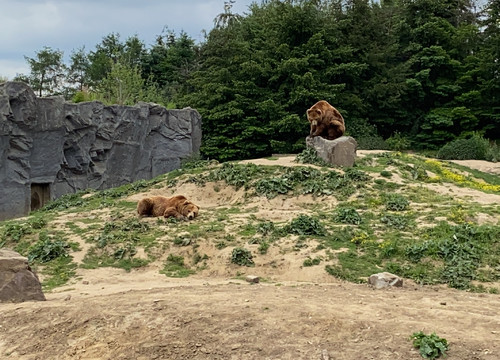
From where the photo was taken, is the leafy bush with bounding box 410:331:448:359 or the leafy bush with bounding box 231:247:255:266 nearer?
the leafy bush with bounding box 410:331:448:359

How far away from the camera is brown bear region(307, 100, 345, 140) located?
15.5 metres

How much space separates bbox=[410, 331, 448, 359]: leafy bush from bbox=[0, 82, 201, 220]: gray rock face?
15.4m

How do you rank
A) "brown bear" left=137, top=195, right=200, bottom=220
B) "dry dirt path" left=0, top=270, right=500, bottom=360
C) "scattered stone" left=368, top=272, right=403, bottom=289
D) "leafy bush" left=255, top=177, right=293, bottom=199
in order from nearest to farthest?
"dry dirt path" left=0, top=270, right=500, bottom=360
"scattered stone" left=368, top=272, right=403, bottom=289
"brown bear" left=137, top=195, right=200, bottom=220
"leafy bush" left=255, top=177, right=293, bottom=199

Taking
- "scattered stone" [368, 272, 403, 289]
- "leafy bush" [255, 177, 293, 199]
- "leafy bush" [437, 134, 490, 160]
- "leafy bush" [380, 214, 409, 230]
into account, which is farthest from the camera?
"leafy bush" [437, 134, 490, 160]

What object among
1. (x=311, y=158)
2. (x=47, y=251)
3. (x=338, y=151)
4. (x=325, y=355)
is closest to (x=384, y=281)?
(x=325, y=355)

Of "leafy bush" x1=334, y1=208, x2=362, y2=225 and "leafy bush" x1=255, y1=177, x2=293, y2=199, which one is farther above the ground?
"leafy bush" x1=255, y1=177, x2=293, y2=199

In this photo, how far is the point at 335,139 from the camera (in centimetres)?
1523

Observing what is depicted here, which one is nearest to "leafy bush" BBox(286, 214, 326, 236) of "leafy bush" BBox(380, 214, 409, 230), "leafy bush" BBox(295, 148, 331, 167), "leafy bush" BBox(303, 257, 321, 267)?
"leafy bush" BBox(303, 257, 321, 267)

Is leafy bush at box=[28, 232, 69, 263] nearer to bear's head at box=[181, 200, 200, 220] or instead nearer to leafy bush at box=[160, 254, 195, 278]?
leafy bush at box=[160, 254, 195, 278]

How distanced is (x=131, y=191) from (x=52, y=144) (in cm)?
527

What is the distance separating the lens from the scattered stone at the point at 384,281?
769 cm

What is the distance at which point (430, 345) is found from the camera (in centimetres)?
469

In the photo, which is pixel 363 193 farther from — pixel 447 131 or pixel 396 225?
pixel 447 131

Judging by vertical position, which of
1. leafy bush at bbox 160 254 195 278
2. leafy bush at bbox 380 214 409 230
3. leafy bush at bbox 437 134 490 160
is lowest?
leafy bush at bbox 160 254 195 278
